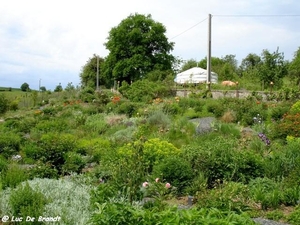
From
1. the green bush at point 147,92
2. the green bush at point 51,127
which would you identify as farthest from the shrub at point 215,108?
the green bush at point 51,127

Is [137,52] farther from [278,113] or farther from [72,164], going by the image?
[72,164]

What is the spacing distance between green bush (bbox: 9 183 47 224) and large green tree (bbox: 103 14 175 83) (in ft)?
117

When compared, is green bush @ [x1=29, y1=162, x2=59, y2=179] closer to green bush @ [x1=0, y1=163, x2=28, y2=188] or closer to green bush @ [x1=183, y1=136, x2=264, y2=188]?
green bush @ [x1=0, y1=163, x2=28, y2=188]

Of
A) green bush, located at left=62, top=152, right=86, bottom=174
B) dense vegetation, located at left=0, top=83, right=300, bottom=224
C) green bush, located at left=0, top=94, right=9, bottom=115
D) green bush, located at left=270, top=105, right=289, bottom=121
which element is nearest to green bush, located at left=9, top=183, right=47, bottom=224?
dense vegetation, located at left=0, top=83, right=300, bottom=224

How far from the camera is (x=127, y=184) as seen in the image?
17.9ft

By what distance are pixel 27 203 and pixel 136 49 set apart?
3719cm

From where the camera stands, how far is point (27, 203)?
4641 millimetres

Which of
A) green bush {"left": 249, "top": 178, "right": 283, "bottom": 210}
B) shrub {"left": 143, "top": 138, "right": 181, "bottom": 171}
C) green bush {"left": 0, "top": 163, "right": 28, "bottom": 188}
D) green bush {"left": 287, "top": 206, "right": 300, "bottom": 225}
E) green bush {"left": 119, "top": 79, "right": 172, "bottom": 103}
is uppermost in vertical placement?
green bush {"left": 119, "top": 79, "right": 172, "bottom": 103}

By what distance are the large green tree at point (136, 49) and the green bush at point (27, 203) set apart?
35.7 metres

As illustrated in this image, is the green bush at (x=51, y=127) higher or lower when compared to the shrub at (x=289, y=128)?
lower

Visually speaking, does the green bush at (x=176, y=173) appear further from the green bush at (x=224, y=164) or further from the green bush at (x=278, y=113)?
the green bush at (x=278, y=113)

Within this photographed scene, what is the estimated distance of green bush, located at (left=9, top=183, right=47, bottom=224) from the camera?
4423mm

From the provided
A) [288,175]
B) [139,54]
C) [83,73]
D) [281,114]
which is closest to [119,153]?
[288,175]

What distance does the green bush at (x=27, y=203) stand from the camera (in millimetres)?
4423
